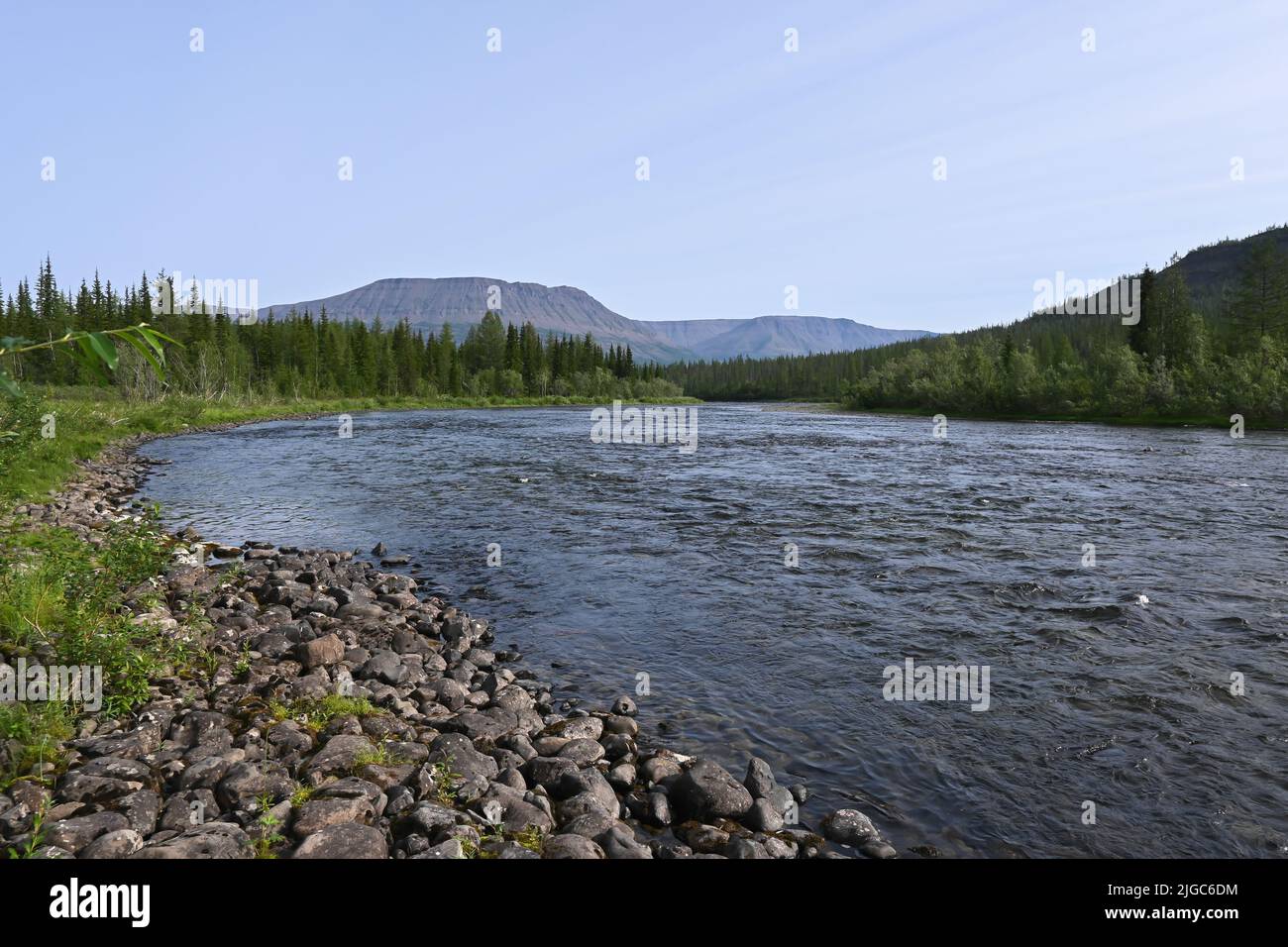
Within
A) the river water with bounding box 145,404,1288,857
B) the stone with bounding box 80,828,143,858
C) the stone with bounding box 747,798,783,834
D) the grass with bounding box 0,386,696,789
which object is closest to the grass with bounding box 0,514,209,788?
the grass with bounding box 0,386,696,789

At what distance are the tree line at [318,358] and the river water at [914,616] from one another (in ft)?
228

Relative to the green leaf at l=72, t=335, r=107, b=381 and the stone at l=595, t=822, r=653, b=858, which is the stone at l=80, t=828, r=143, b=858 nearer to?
the stone at l=595, t=822, r=653, b=858

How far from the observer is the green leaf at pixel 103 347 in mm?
1970

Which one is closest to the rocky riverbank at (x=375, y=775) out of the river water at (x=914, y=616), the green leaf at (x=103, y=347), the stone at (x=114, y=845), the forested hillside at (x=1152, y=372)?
the stone at (x=114, y=845)

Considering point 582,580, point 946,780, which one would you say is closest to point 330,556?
point 582,580

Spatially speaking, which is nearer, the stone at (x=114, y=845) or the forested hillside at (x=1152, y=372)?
the stone at (x=114, y=845)

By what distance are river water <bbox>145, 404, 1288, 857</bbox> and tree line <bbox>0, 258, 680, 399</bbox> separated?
69.5 meters

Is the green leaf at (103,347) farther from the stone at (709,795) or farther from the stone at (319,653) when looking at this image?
the stone at (319,653)

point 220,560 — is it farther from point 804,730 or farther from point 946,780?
point 946,780

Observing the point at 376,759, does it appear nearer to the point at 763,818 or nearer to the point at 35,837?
the point at 35,837

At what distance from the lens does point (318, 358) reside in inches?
5167
